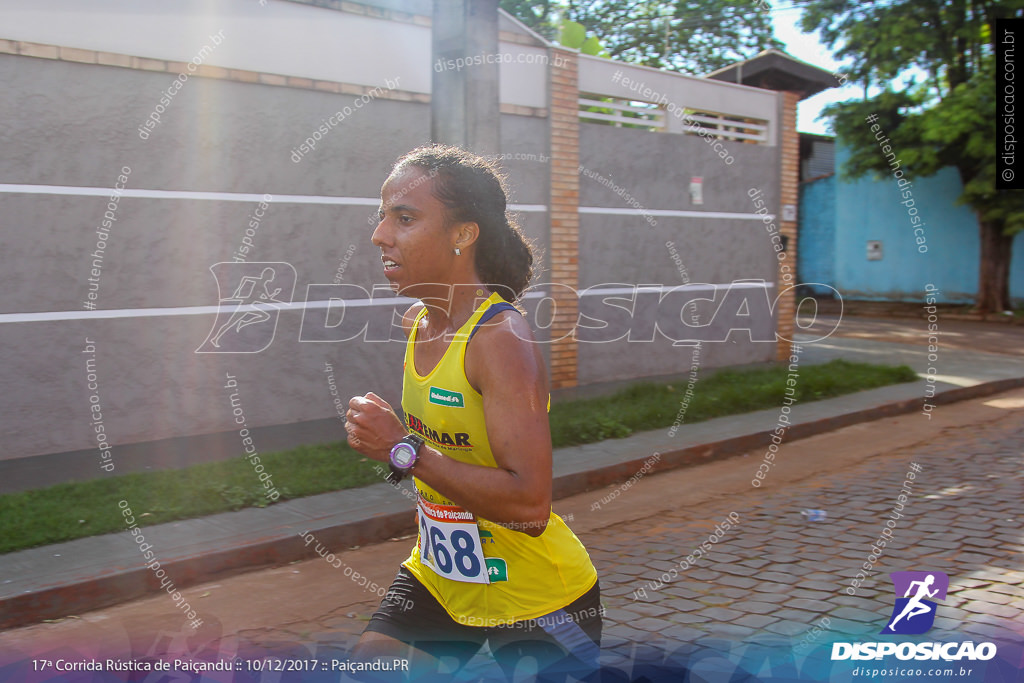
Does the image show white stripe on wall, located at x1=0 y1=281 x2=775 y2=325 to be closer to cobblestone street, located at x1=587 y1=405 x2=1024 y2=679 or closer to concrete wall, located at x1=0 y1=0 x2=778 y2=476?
concrete wall, located at x1=0 y1=0 x2=778 y2=476

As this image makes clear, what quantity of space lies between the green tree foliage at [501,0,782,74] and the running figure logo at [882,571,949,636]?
20704 mm

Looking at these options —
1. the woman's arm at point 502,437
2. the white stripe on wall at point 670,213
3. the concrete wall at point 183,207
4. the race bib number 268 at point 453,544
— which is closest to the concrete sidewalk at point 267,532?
the concrete wall at point 183,207

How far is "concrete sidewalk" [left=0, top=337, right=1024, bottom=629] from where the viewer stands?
466cm

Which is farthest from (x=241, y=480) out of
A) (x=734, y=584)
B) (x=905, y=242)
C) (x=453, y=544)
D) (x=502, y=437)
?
(x=905, y=242)

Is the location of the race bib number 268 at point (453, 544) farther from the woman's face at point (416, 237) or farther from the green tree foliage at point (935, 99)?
the green tree foliage at point (935, 99)

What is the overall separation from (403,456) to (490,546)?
0.35m

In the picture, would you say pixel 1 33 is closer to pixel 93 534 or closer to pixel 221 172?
pixel 221 172

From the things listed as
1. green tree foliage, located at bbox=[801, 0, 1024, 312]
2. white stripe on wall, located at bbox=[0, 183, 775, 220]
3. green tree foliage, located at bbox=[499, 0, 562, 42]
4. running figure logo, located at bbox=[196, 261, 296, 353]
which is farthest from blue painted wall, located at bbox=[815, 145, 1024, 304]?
running figure logo, located at bbox=[196, 261, 296, 353]

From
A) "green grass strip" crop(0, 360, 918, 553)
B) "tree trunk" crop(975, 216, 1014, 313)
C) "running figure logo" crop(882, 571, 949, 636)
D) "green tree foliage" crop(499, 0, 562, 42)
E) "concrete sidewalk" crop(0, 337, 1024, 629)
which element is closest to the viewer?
"running figure logo" crop(882, 571, 949, 636)

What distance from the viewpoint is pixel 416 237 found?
7.29 ft

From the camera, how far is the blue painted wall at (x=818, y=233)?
28219 mm

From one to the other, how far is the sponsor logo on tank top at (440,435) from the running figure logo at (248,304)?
266 inches

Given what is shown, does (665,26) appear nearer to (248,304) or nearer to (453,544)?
(248,304)

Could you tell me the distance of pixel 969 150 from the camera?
68.0ft
